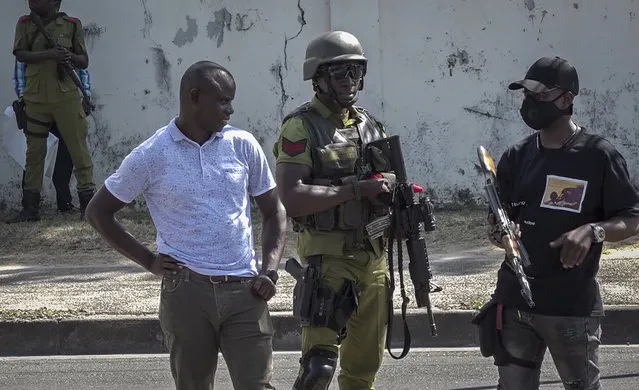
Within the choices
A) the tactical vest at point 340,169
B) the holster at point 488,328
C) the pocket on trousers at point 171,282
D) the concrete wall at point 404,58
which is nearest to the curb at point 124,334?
the tactical vest at point 340,169

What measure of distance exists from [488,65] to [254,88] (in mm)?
2312

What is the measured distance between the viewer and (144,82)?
11.6 m

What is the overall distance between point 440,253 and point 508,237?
5747mm

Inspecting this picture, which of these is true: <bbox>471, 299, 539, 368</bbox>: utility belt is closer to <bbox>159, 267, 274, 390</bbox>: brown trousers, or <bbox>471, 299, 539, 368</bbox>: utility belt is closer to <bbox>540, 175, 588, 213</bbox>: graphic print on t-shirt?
<bbox>540, 175, 588, 213</bbox>: graphic print on t-shirt

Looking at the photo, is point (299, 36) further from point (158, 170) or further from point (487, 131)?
point (158, 170)

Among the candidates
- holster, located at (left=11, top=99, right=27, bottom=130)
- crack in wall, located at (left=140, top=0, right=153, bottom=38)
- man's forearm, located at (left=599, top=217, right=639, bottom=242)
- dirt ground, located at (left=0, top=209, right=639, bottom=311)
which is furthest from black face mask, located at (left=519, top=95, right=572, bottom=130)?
crack in wall, located at (left=140, top=0, right=153, bottom=38)

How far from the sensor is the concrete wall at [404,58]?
1148 cm

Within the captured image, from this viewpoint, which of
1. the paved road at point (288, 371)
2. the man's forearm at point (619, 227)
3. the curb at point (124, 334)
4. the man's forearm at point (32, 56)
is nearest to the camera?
the man's forearm at point (619, 227)

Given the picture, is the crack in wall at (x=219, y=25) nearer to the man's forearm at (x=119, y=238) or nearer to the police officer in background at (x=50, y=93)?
the police officer in background at (x=50, y=93)

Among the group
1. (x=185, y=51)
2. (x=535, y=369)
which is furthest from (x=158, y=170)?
(x=185, y=51)

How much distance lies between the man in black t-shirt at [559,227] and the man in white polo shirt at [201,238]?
0.97m

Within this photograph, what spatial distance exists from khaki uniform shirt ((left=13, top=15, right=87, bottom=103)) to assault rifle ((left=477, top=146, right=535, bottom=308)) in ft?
22.4

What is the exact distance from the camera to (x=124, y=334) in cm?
776

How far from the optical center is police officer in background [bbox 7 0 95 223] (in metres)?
10.6
